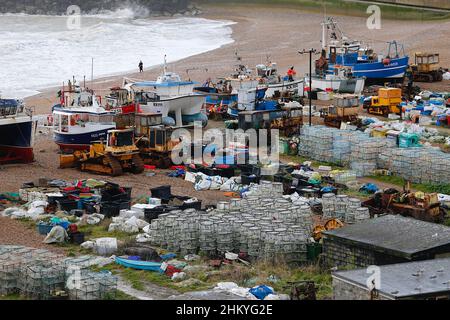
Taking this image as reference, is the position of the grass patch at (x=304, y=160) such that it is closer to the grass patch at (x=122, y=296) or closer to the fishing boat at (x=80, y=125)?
the fishing boat at (x=80, y=125)

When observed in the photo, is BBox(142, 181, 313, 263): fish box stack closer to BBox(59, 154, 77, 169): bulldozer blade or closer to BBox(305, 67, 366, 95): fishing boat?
BBox(59, 154, 77, 169): bulldozer blade

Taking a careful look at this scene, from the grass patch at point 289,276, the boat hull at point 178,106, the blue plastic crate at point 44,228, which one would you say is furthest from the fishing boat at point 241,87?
the grass patch at point 289,276

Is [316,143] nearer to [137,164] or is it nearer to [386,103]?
[137,164]

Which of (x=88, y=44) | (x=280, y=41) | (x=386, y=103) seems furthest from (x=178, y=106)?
(x=88, y=44)

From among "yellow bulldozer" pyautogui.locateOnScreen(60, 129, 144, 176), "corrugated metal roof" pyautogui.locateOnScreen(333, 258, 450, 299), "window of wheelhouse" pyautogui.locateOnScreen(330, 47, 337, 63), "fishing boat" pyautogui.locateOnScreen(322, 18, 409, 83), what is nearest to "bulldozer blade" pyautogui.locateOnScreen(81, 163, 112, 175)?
"yellow bulldozer" pyautogui.locateOnScreen(60, 129, 144, 176)
